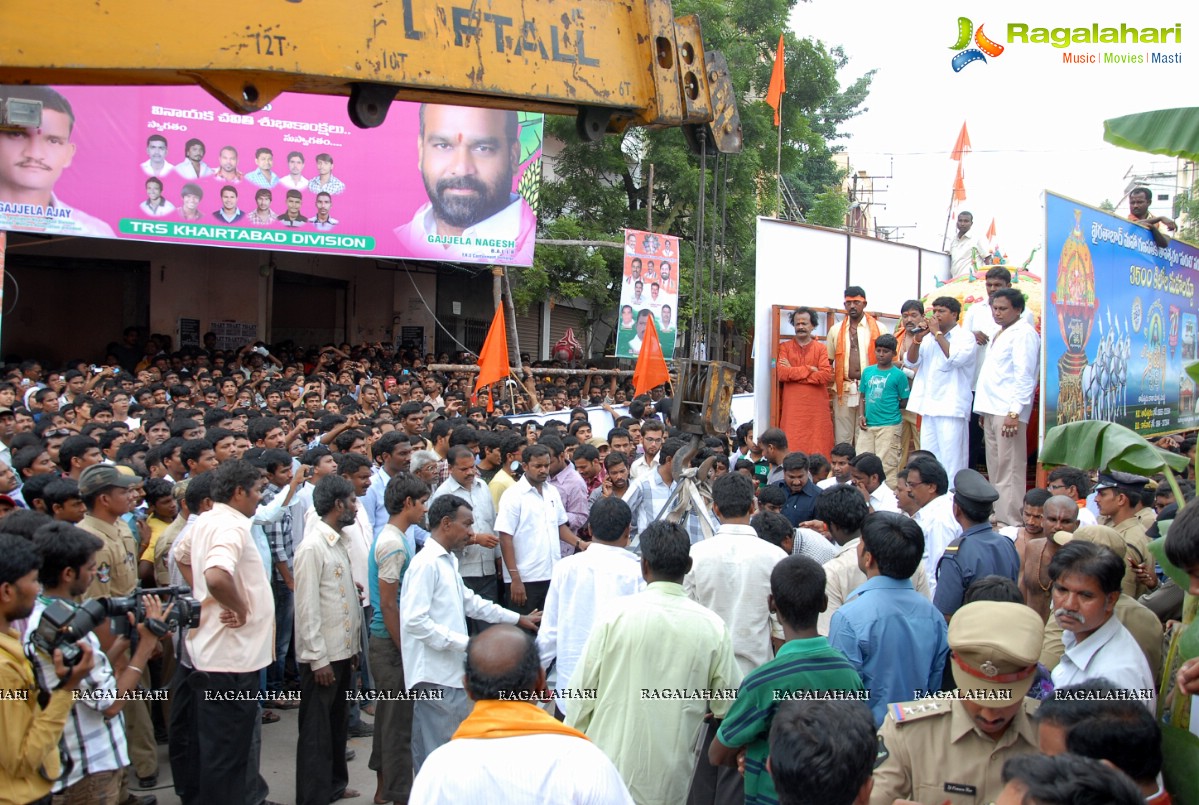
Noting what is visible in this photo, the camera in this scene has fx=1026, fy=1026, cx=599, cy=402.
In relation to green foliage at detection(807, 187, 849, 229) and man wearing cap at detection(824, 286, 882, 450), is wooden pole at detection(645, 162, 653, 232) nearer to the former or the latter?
green foliage at detection(807, 187, 849, 229)

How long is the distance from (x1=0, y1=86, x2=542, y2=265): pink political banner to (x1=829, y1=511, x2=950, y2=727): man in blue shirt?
13.1m

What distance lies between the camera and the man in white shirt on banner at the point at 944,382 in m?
8.38

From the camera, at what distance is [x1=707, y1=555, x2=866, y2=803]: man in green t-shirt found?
3.44 meters

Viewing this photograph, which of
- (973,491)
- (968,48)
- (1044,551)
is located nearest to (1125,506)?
(1044,551)

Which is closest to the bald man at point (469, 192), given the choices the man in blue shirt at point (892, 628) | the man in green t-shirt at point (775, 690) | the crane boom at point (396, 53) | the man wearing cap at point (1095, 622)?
Answer: the crane boom at point (396, 53)

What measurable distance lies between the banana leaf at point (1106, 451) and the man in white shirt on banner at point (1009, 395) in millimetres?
2889

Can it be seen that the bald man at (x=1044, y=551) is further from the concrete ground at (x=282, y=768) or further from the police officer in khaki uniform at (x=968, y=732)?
the concrete ground at (x=282, y=768)

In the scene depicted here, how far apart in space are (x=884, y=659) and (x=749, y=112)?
22.1 m

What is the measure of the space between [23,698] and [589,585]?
2.42m

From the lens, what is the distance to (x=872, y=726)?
2713 mm

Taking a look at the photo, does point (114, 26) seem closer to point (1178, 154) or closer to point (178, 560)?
point (178, 560)

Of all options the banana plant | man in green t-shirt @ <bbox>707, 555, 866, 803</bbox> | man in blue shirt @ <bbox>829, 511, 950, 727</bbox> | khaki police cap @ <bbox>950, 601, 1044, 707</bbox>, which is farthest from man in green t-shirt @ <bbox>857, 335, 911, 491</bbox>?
khaki police cap @ <bbox>950, 601, 1044, 707</bbox>

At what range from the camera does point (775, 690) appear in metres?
3.44

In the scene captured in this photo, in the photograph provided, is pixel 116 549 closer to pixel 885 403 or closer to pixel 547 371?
pixel 885 403
